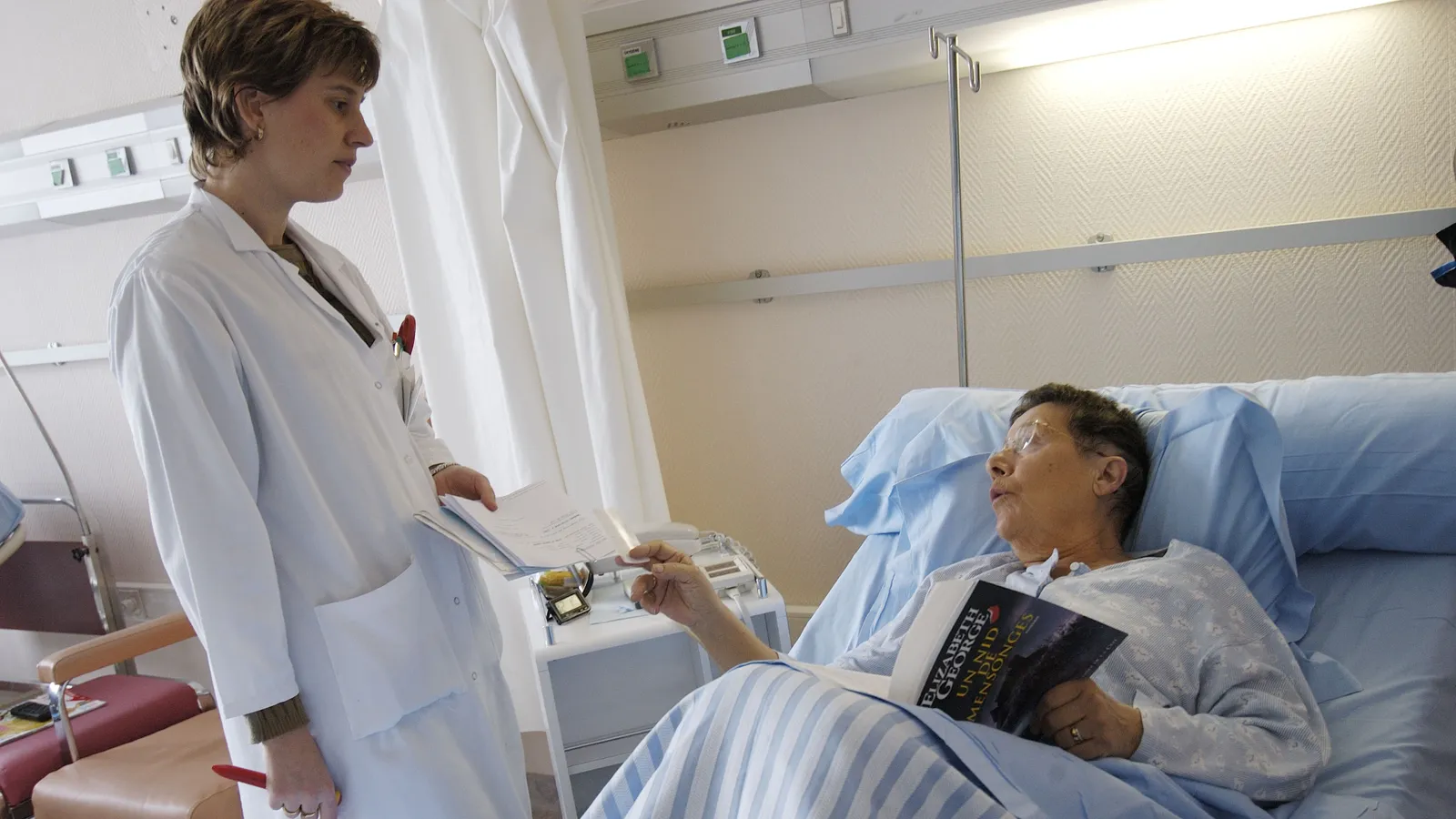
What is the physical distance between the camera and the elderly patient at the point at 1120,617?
121cm

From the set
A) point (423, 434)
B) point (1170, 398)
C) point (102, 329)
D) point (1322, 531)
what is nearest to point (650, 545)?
point (423, 434)

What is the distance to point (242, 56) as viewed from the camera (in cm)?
130

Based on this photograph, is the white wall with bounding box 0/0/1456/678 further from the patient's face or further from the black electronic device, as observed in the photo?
the black electronic device

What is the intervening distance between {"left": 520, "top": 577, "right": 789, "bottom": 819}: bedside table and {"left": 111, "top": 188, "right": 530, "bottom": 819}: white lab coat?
0.28m

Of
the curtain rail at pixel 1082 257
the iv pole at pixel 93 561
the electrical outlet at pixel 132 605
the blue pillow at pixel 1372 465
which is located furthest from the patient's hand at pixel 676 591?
the electrical outlet at pixel 132 605

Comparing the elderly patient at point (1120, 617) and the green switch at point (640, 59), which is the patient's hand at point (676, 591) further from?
the green switch at point (640, 59)

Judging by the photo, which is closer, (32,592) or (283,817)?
(283,817)

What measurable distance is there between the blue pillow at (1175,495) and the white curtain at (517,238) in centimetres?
60

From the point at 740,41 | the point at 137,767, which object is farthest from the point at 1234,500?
the point at 137,767

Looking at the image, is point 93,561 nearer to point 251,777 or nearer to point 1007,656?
point 251,777

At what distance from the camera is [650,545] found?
1.59 metres

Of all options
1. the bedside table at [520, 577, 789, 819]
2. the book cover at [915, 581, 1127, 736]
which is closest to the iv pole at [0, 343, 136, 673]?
the bedside table at [520, 577, 789, 819]

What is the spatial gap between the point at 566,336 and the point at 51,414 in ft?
6.88

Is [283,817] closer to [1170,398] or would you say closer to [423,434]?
[423,434]
